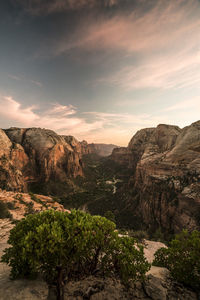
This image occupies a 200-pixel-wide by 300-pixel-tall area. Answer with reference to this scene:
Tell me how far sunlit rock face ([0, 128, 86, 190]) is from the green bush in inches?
2323

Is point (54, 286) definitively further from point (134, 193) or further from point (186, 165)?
point (134, 193)

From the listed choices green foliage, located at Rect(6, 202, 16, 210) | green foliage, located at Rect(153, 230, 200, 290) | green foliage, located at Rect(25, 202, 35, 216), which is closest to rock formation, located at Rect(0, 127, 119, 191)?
green foliage, located at Rect(25, 202, 35, 216)

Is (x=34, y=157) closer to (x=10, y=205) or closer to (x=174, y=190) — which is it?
(x=10, y=205)

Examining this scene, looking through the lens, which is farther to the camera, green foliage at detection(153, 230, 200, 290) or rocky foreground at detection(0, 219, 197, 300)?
green foliage at detection(153, 230, 200, 290)

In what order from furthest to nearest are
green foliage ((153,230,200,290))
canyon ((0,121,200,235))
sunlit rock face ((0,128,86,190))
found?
1. sunlit rock face ((0,128,86,190))
2. canyon ((0,121,200,235))
3. green foliage ((153,230,200,290))

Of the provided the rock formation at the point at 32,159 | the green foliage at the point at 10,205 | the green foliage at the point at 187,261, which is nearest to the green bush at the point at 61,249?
the green foliage at the point at 187,261

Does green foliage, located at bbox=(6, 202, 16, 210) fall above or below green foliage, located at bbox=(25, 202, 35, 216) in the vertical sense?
above

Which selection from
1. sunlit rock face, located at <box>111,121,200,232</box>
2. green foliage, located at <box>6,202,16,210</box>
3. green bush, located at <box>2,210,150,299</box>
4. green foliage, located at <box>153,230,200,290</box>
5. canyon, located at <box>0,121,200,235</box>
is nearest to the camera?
green bush, located at <box>2,210,150,299</box>

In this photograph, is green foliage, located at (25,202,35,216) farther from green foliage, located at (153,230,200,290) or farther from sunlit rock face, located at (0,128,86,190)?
sunlit rock face, located at (0,128,86,190)

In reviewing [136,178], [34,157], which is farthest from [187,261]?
[34,157]

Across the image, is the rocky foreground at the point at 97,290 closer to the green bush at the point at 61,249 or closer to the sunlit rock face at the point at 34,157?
the green bush at the point at 61,249

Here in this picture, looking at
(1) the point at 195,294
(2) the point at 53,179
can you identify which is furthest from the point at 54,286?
(2) the point at 53,179

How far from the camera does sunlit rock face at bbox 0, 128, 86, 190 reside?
60969mm

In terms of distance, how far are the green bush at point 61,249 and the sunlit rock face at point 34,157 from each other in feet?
194
